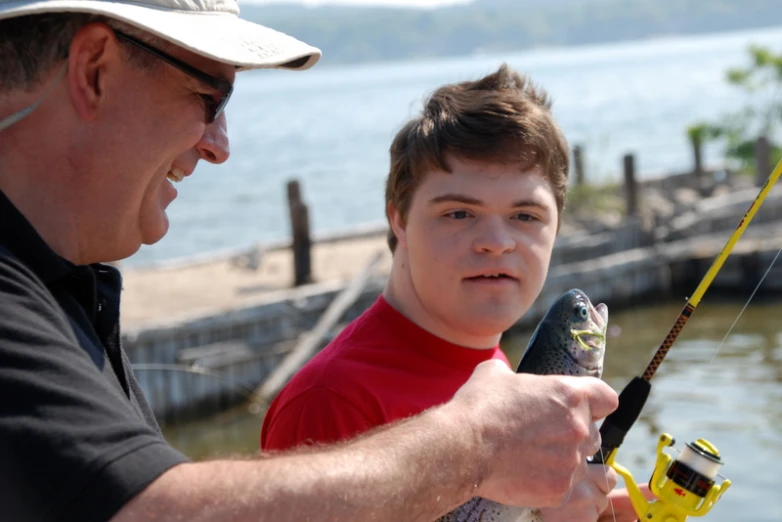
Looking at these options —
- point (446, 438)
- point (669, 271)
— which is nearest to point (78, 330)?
point (446, 438)

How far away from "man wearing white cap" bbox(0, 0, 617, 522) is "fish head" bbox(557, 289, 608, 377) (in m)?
0.33

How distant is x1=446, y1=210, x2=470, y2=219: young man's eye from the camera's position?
2953mm

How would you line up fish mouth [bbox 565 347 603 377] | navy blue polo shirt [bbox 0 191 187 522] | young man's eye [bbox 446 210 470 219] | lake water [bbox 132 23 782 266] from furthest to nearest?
lake water [bbox 132 23 782 266] → young man's eye [bbox 446 210 470 219] → fish mouth [bbox 565 347 603 377] → navy blue polo shirt [bbox 0 191 187 522]

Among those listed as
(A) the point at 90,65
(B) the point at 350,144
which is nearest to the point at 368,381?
(A) the point at 90,65

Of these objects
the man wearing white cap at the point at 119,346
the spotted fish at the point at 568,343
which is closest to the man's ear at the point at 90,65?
the man wearing white cap at the point at 119,346

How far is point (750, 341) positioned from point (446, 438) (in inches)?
681

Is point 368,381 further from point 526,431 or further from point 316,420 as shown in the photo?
point 526,431

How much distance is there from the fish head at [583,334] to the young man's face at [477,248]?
0.96ft

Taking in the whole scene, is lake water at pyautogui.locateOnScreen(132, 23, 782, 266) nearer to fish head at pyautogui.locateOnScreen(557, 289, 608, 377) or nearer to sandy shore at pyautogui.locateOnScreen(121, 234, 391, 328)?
fish head at pyautogui.locateOnScreen(557, 289, 608, 377)

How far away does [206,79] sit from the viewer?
2.12 m

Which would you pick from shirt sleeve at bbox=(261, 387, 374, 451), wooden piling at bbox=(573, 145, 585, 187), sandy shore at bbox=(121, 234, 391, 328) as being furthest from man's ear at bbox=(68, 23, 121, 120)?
wooden piling at bbox=(573, 145, 585, 187)

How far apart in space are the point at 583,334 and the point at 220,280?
1582 cm

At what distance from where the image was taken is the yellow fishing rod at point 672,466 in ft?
8.53

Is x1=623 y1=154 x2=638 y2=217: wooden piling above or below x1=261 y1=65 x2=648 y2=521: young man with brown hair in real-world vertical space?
below
